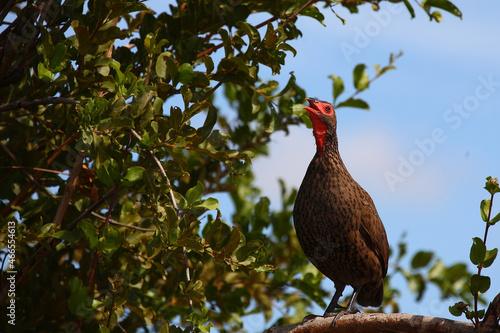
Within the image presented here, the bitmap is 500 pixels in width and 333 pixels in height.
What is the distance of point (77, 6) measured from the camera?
338cm

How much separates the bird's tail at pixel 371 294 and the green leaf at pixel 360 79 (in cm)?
148

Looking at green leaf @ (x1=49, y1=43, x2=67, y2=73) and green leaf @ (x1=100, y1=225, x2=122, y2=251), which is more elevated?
green leaf @ (x1=49, y1=43, x2=67, y2=73)

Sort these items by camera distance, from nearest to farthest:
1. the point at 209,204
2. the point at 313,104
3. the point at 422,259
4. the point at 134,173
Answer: the point at 134,173 < the point at 209,204 < the point at 313,104 < the point at 422,259

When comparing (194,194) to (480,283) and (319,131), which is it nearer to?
(480,283)

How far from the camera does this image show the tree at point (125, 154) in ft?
9.42

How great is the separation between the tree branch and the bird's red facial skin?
1.38 m

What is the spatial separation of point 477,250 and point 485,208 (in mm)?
188

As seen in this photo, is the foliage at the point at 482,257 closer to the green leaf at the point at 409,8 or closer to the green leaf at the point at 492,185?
the green leaf at the point at 492,185

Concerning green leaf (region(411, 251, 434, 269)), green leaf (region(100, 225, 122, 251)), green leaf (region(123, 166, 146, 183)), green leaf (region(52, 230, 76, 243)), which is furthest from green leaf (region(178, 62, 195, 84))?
green leaf (region(411, 251, 434, 269))

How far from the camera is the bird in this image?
3.77m

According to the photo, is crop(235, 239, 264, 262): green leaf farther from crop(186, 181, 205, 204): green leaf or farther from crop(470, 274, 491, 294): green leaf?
crop(470, 274, 491, 294): green leaf

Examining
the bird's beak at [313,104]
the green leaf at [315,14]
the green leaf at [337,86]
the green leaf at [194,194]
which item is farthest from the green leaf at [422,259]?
the green leaf at [194,194]

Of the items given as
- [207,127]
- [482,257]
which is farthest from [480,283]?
[207,127]

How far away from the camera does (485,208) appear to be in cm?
251
